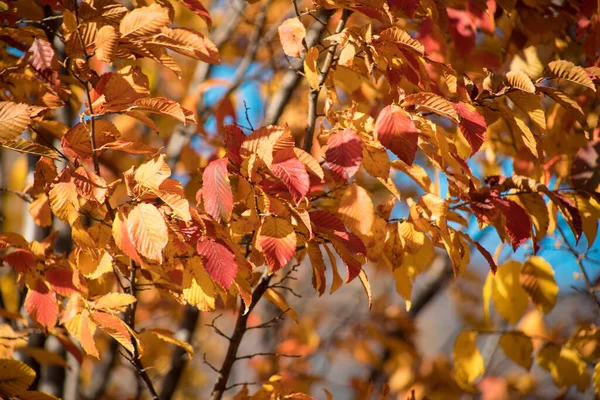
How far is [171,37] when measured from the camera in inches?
34.2

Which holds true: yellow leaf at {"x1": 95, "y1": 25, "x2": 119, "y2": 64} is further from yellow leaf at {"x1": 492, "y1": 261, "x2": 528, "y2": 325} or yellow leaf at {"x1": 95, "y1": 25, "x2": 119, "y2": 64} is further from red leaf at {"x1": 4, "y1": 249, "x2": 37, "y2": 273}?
yellow leaf at {"x1": 492, "y1": 261, "x2": 528, "y2": 325}

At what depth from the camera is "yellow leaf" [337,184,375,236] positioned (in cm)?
91

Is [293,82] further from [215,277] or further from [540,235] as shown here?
[215,277]

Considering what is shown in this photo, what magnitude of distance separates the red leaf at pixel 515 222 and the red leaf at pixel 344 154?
31cm

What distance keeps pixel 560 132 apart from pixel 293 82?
0.76m

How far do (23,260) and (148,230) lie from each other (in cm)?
38

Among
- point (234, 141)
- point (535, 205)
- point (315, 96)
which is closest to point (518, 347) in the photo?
point (535, 205)

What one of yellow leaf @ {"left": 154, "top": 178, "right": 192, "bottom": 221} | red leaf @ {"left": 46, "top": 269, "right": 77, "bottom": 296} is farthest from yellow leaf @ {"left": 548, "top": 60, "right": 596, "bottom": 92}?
red leaf @ {"left": 46, "top": 269, "right": 77, "bottom": 296}

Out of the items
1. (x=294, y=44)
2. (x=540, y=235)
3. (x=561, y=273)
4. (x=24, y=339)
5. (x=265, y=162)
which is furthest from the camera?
(x=561, y=273)

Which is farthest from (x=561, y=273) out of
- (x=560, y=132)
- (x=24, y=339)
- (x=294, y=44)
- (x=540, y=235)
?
(x=24, y=339)

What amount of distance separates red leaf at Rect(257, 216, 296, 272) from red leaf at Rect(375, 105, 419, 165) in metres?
0.19

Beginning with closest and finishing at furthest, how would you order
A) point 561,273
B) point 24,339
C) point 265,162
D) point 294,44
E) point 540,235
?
point 265,162 < point 294,44 < point 540,235 < point 24,339 < point 561,273

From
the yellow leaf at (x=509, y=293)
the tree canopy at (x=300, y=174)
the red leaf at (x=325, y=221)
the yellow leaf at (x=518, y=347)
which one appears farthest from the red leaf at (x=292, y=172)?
the yellow leaf at (x=518, y=347)

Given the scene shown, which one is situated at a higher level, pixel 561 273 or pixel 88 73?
pixel 88 73
